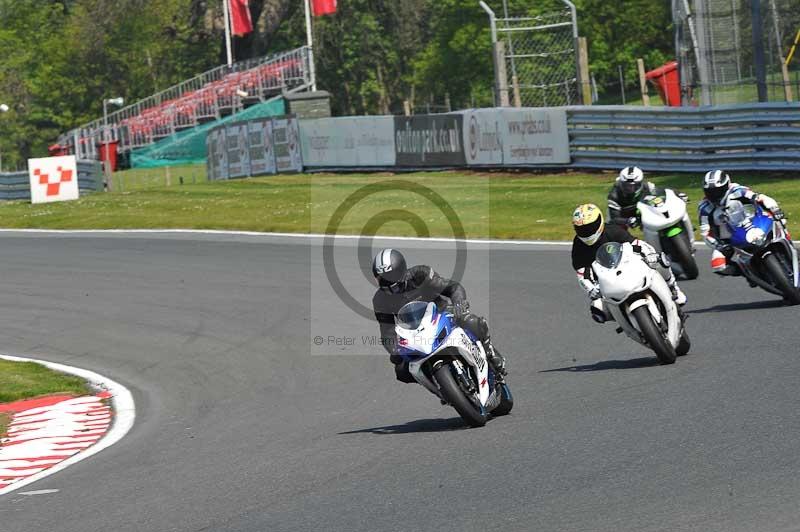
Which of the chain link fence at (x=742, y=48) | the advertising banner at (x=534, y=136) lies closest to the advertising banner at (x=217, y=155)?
the advertising banner at (x=534, y=136)

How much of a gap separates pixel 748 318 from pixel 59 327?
341 inches

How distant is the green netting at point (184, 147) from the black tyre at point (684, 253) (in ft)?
128

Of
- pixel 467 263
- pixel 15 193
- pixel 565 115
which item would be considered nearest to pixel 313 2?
pixel 15 193

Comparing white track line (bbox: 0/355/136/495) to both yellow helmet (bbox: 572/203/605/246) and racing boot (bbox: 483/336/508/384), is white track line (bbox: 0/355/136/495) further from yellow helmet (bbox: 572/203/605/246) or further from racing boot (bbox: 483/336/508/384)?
yellow helmet (bbox: 572/203/605/246)

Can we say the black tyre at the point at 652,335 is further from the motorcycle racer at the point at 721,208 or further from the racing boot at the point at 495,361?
the motorcycle racer at the point at 721,208

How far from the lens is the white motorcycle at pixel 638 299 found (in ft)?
34.7

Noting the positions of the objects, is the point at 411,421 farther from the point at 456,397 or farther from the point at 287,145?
the point at 287,145

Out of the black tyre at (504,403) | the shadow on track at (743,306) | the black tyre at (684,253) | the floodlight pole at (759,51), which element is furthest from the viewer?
the floodlight pole at (759,51)

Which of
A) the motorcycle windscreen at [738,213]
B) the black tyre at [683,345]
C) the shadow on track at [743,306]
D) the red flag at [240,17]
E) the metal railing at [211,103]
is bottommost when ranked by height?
the black tyre at [683,345]

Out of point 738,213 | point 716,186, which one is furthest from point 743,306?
point 716,186

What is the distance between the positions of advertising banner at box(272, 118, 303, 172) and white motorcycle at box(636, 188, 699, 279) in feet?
73.1

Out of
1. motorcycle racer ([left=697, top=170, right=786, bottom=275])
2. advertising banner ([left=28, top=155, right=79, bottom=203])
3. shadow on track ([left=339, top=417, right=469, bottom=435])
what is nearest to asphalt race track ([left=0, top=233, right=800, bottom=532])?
shadow on track ([left=339, top=417, right=469, bottom=435])

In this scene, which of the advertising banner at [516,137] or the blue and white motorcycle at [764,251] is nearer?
the blue and white motorcycle at [764,251]

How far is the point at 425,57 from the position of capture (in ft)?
227
